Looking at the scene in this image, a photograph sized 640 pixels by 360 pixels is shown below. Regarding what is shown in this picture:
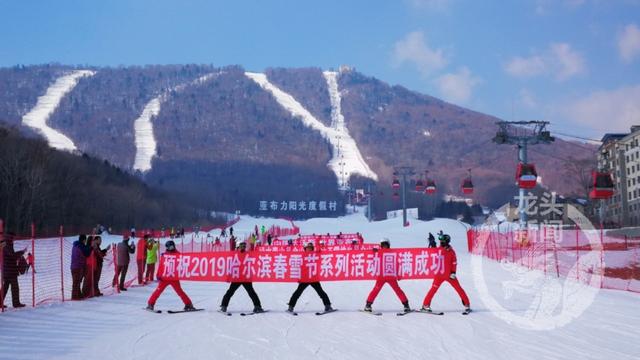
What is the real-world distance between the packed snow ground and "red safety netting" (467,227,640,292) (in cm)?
451

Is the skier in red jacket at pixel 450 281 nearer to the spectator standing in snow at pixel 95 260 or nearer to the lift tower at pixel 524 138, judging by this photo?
the spectator standing in snow at pixel 95 260

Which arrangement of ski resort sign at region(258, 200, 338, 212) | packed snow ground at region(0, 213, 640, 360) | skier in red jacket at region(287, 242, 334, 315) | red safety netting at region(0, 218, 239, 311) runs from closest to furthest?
packed snow ground at region(0, 213, 640, 360)
skier in red jacket at region(287, 242, 334, 315)
red safety netting at region(0, 218, 239, 311)
ski resort sign at region(258, 200, 338, 212)

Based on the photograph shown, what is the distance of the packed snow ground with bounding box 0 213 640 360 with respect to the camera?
8781mm

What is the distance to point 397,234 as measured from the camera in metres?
57.7

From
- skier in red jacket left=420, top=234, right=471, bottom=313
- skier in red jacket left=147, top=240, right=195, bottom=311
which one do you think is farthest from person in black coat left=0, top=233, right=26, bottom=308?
skier in red jacket left=420, top=234, right=471, bottom=313

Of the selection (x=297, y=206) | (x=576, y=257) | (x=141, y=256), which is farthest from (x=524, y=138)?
(x=297, y=206)

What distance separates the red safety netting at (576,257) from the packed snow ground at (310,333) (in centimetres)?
451

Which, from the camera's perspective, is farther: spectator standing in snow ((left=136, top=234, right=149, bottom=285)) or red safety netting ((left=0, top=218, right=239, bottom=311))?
spectator standing in snow ((left=136, top=234, right=149, bottom=285))

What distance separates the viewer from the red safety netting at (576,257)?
19892 millimetres

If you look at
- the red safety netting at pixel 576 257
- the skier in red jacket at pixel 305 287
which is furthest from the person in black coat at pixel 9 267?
the red safety netting at pixel 576 257

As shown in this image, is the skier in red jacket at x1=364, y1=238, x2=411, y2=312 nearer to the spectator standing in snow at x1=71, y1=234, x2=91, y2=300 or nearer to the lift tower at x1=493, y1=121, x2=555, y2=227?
the spectator standing in snow at x1=71, y1=234, x2=91, y2=300

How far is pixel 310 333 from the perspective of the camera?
10.5m

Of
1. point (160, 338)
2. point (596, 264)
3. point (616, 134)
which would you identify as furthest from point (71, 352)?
point (616, 134)

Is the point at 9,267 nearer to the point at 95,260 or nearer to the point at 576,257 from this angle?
the point at 95,260
